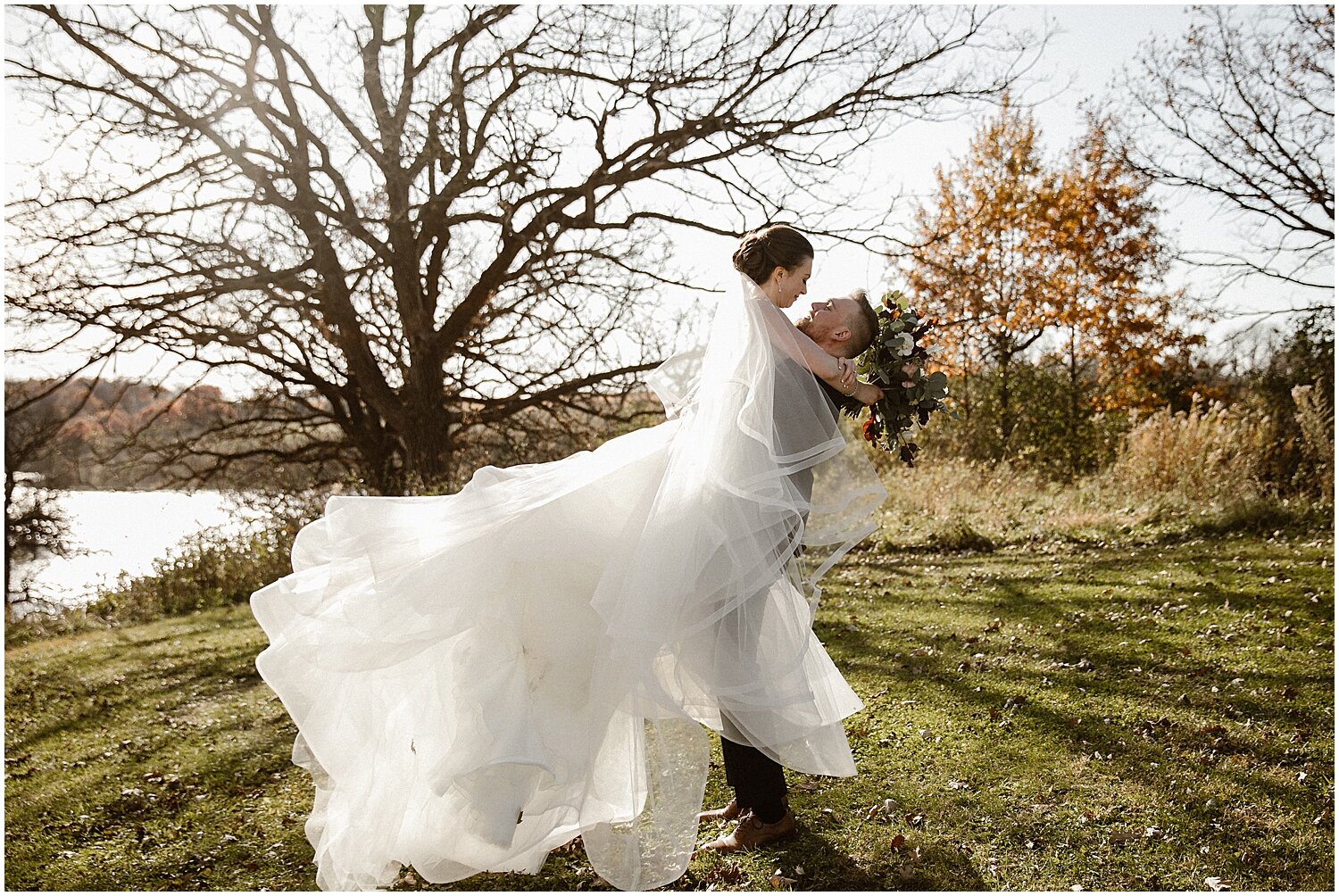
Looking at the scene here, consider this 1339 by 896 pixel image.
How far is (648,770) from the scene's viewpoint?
11.8 ft

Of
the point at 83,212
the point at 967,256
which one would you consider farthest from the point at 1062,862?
the point at 967,256

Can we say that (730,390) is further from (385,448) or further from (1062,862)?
(385,448)

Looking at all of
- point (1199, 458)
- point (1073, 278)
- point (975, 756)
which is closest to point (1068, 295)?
point (1073, 278)

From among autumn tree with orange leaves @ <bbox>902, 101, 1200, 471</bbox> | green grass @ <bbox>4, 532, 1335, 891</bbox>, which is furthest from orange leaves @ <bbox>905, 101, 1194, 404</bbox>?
green grass @ <bbox>4, 532, 1335, 891</bbox>

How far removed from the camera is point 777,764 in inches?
151

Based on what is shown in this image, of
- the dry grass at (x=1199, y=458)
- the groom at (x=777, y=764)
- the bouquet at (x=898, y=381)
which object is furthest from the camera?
the dry grass at (x=1199, y=458)

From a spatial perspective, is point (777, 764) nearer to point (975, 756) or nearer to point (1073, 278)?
point (975, 756)

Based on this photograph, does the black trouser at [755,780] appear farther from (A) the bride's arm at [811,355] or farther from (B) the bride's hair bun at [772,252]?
(B) the bride's hair bun at [772,252]

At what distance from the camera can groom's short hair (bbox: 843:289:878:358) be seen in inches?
157

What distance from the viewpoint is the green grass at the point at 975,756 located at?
149 inches

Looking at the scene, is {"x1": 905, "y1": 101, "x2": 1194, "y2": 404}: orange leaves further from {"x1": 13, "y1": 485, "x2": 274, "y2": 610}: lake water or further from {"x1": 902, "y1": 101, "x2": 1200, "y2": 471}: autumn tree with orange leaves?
{"x1": 13, "y1": 485, "x2": 274, "y2": 610}: lake water

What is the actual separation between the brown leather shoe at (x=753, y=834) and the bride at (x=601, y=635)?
0.01 meters

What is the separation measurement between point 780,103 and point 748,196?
1.19 m

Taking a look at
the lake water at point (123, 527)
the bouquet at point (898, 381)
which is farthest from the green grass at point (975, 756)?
the lake water at point (123, 527)
